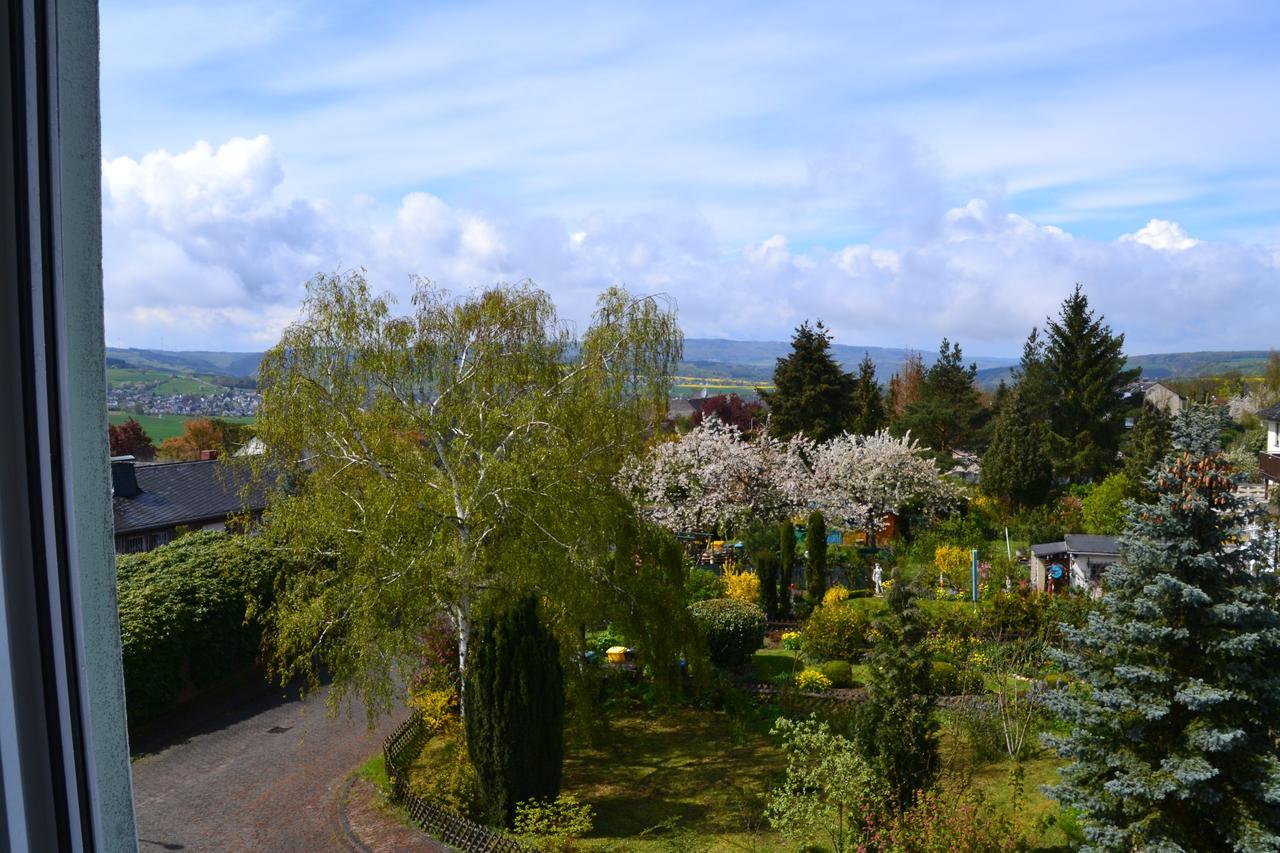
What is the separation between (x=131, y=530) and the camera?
738 inches

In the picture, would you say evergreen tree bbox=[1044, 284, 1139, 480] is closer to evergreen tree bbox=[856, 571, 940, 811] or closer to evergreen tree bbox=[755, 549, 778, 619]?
evergreen tree bbox=[755, 549, 778, 619]

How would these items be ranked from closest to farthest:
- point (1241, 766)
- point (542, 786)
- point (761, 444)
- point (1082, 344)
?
point (1241, 766), point (542, 786), point (761, 444), point (1082, 344)

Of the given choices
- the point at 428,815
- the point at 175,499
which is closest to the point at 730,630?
the point at 428,815

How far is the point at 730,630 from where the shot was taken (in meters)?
14.8

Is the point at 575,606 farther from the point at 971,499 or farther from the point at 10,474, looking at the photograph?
the point at 971,499

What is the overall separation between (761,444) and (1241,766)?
17.3m

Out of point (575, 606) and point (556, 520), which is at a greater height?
point (556, 520)

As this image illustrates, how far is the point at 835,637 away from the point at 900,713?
250 inches

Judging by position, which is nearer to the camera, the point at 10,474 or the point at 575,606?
the point at 10,474

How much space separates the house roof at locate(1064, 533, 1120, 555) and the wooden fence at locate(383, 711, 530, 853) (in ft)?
43.7

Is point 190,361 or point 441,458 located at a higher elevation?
point 190,361

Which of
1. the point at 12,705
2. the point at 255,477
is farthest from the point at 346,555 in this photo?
the point at 12,705

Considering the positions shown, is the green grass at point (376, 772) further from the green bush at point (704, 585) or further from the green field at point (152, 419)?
the green bush at point (704, 585)

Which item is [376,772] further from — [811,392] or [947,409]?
[947,409]
